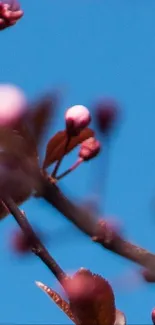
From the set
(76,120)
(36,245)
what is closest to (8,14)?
(76,120)

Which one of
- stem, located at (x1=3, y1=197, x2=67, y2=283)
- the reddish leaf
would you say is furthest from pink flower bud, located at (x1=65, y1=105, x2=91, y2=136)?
stem, located at (x1=3, y1=197, x2=67, y2=283)

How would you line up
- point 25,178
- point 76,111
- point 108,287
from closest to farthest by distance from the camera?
point 25,178, point 76,111, point 108,287

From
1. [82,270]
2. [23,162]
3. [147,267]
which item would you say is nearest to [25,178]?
[23,162]

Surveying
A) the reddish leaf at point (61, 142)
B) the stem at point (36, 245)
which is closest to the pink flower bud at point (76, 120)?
the reddish leaf at point (61, 142)

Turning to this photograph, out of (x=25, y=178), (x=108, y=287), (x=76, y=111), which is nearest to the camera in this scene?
(x=25, y=178)

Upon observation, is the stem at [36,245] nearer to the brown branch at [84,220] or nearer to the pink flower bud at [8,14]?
the brown branch at [84,220]

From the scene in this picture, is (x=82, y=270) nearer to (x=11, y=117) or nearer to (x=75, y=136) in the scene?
(x=75, y=136)

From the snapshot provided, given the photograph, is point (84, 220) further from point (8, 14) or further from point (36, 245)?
point (8, 14)
